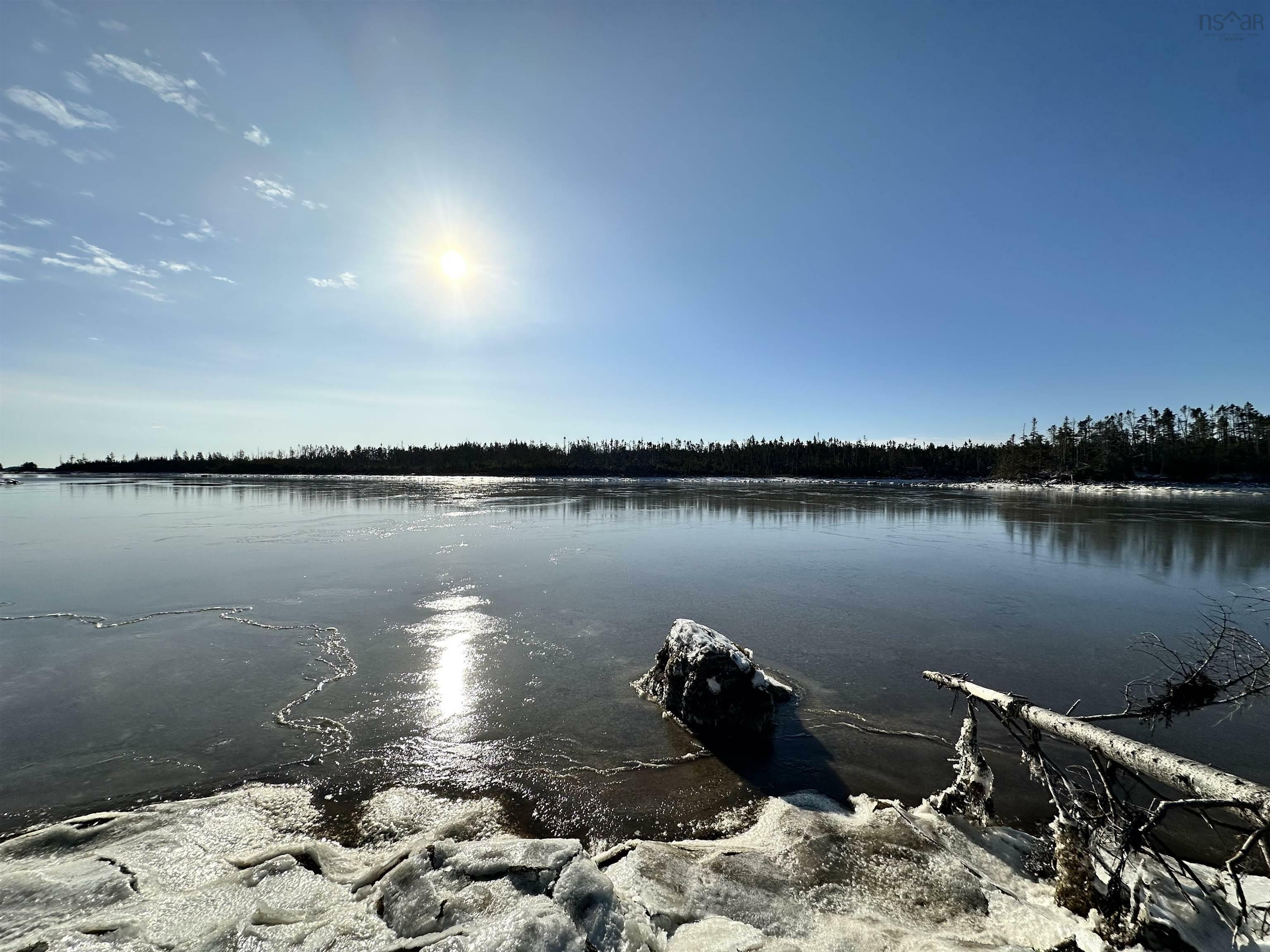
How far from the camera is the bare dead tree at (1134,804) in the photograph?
278 centimetres

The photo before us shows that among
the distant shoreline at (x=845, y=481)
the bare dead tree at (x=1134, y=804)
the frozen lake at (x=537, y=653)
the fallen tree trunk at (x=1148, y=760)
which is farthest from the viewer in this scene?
the distant shoreline at (x=845, y=481)

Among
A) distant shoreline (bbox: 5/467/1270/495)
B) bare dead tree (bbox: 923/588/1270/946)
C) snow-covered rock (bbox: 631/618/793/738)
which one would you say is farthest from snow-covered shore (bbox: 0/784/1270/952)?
distant shoreline (bbox: 5/467/1270/495)

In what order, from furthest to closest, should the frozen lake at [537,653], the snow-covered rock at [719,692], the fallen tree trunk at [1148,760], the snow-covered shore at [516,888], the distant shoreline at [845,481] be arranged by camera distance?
the distant shoreline at [845,481]
the snow-covered rock at [719,692]
the frozen lake at [537,653]
the snow-covered shore at [516,888]
the fallen tree trunk at [1148,760]

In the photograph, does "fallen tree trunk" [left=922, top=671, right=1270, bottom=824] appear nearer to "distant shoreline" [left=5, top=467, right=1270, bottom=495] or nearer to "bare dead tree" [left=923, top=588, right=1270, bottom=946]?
"bare dead tree" [left=923, top=588, right=1270, bottom=946]

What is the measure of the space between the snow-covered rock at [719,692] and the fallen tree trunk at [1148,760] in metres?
2.31

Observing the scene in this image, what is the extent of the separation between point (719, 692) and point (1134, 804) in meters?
3.55

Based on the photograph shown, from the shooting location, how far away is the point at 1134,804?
3.77 metres

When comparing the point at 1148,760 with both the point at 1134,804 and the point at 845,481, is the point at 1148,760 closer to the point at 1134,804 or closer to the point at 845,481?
the point at 1134,804

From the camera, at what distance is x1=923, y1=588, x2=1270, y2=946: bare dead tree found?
278 cm

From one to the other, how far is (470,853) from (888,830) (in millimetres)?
3406

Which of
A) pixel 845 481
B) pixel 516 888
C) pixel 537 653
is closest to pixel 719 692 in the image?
→ pixel 516 888

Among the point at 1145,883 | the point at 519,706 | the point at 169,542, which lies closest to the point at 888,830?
the point at 1145,883

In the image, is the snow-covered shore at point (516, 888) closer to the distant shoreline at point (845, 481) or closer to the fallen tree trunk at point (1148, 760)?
the fallen tree trunk at point (1148, 760)

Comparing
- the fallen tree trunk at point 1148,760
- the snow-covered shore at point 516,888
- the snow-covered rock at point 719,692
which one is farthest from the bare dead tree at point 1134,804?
the snow-covered rock at point 719,692
